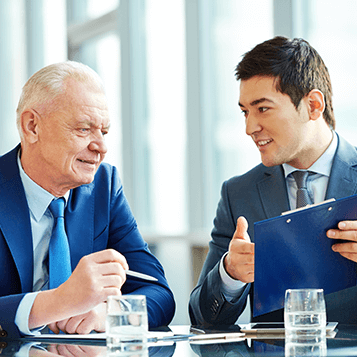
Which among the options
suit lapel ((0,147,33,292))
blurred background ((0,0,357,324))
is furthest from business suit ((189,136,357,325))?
blurred background ((0,0,357,324))

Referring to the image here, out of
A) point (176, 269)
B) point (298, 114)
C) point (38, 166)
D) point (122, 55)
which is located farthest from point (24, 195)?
point (122, 55)

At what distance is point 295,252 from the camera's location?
153cm

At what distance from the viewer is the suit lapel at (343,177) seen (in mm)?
2014

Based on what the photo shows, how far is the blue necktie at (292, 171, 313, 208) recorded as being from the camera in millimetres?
2029

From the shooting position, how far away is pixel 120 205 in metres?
2.03

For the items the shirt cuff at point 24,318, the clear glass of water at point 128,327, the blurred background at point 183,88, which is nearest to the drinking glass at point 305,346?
the clear glass of water at point 128,327

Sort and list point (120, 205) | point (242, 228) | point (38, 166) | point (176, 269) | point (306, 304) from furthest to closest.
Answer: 1. point (176, 269)
2. point (120, 205)
3. point (38, 166)
4. point (242, 228)
5. point (306, 304)

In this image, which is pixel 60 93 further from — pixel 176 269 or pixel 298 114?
pixel 176 269

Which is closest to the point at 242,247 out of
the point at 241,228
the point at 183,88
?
the point at 241,228

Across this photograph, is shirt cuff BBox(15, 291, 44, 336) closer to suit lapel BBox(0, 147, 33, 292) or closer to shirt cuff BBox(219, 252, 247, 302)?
suit lapel BBox(0, 147, 33, 292)

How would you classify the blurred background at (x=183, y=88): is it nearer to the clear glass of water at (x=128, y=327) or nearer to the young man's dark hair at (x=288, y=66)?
the young man's dark hair at (x=288, y=66)

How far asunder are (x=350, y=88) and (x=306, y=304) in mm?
2253

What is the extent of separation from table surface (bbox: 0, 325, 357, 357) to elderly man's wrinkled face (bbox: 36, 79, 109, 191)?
0.62 meters

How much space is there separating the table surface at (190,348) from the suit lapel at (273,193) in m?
0.74
